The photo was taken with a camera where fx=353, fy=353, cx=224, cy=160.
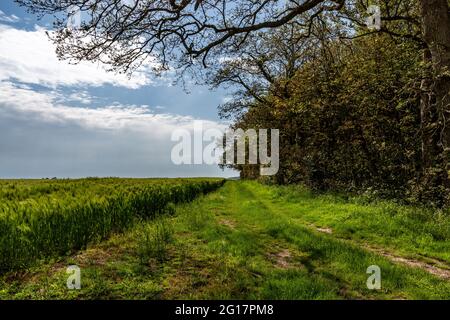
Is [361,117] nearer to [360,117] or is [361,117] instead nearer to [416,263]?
[360,117]

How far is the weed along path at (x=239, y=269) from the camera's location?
5328 mm

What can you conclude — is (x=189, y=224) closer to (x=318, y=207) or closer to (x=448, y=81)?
(x=318, y=207)

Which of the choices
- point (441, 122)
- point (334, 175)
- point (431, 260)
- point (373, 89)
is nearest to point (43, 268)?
point (431, 260)

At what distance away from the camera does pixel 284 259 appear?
7637mm

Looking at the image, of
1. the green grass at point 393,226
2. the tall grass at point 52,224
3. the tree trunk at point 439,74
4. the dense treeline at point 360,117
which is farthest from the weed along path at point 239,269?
the dense treeline at point 360,117

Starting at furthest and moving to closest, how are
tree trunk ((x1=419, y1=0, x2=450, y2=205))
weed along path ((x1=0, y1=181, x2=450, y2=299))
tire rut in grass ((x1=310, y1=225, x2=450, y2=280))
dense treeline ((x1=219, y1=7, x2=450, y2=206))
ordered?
dense treeline ((x1=219, y1=7, x2=450, y2=206)) → tree trunk ((x1=419, y1=0, x2=450, y2=205)) → tire rut in grass ((x1=310, y1=225, x2=450, y2=280)) → weed along path ((x1=0, y1=181, x2=450, y2=299))

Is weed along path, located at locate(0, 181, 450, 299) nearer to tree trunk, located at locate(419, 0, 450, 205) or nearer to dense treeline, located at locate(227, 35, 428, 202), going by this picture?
tree trunk, located at locate(419, 0, 450, 205)

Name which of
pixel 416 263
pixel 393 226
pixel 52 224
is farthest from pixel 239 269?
pixel 393 226

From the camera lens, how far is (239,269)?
6.34 m

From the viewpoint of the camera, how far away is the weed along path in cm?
533

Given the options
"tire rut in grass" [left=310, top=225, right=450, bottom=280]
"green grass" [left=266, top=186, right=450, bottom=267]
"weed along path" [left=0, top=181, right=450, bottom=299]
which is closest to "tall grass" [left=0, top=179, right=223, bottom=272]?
"weed along path" [left=0, top=181, right=450, bottom=299]

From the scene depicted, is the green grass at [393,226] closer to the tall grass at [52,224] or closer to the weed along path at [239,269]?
the weed along path at [239,269]
